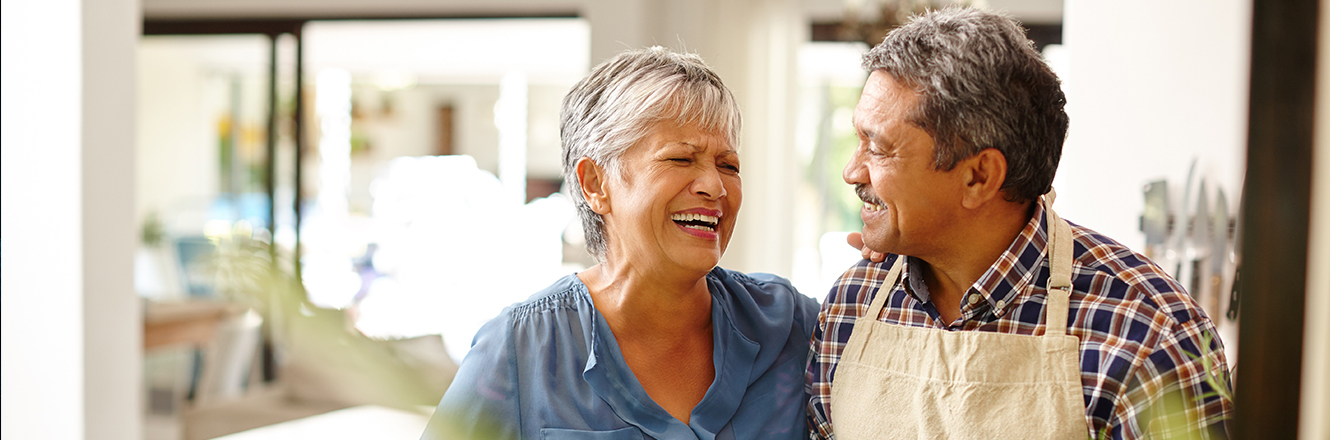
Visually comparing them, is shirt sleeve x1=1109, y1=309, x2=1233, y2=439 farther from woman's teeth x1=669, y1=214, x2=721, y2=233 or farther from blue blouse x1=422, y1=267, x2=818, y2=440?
woman's teeth x1=669, y1=214, x2=721, y2=233

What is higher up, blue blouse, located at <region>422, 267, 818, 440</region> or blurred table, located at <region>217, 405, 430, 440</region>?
blurred table, located at <region>217, 405, 430, 440</region>

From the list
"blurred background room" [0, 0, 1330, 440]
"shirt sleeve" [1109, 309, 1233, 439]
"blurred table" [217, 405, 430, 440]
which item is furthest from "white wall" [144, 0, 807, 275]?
"blurred table" [217, 405, 430, 440]

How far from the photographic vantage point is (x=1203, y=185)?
228cm

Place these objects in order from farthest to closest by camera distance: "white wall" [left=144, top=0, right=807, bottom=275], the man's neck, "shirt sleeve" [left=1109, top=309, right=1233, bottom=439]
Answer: "white wall" [left=144, top=0, right=807, bottom=275], the man's neck, "shirt sleeve" [left=1109, top=309, right=1233, bottom=439]

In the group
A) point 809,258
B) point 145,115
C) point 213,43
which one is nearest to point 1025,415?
point 809,258

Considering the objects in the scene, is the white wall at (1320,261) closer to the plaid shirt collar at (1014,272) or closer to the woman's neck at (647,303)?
the plaid shirt collar at (1014,272)

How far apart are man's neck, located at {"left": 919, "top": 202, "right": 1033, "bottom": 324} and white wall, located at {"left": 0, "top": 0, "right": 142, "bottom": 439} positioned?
73.1 inches

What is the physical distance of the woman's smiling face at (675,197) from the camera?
141cm

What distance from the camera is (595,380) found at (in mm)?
1391

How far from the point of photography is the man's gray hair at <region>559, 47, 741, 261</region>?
1.41 metres

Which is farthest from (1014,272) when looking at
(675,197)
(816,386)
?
(675,197)

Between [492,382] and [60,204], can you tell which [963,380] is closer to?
[492,382]

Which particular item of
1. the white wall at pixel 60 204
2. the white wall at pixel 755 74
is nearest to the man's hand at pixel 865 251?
the white wall at pixel 60 204

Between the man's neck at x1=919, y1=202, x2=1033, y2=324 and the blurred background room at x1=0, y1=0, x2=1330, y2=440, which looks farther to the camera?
the man's neck at x1=919, y1=202, x2=1033, y2=324
